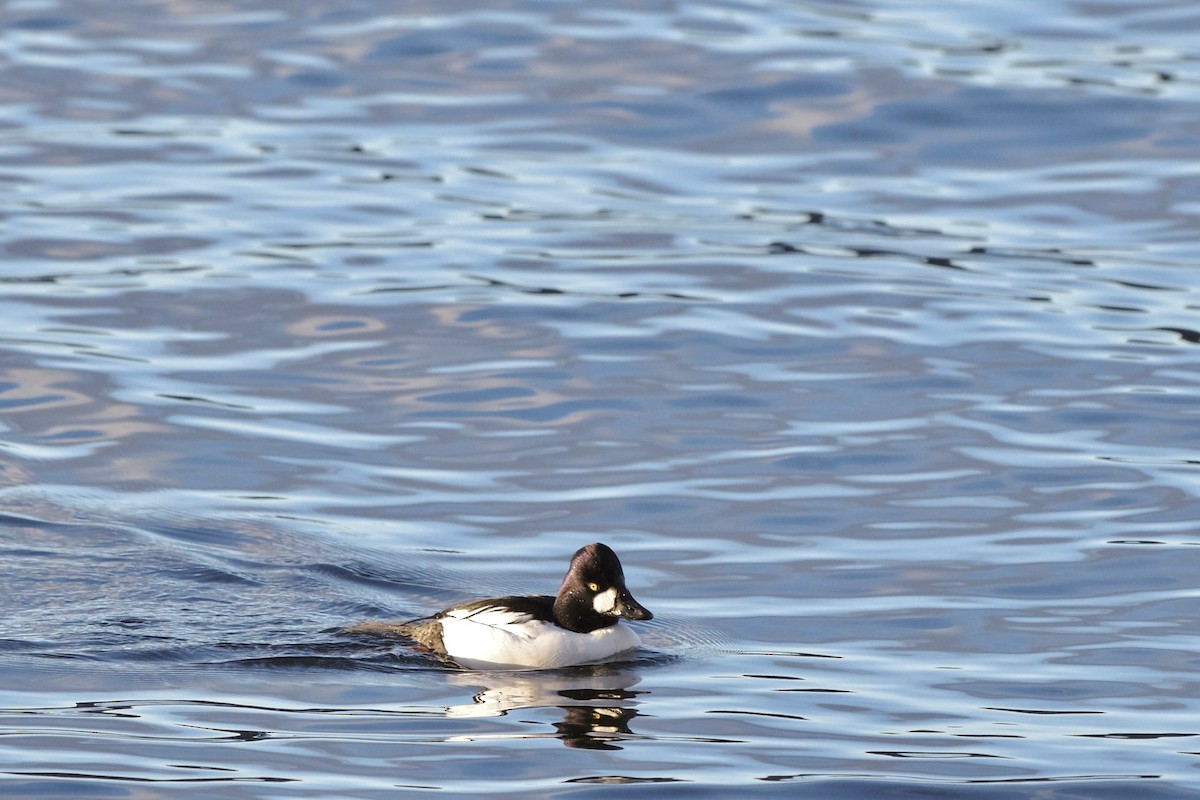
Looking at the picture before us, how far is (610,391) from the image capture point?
48.7 ft

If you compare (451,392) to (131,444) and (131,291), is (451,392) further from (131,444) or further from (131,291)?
(131,291)

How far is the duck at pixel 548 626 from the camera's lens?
32.8ft

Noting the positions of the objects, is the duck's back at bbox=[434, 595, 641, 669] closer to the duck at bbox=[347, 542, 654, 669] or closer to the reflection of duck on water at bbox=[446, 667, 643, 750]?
the duck at bbox=[347, 542, 654, 669]

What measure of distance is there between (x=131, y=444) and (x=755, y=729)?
238 inches

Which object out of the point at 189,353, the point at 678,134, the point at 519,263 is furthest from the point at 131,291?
the point at 678,134

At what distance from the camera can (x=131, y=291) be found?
16.9 m

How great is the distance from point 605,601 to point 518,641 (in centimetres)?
49

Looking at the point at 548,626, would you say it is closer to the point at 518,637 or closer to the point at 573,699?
the point at 518,637

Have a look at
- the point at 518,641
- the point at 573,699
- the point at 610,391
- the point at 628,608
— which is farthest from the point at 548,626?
the point at 610,391

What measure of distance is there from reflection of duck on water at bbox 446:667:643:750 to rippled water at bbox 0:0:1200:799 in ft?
0.12

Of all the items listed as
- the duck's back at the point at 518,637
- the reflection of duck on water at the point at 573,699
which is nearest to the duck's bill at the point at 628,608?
the duck's back at the point at 518,637

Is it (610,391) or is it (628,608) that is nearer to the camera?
(628,608)

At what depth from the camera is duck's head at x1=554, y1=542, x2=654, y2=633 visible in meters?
10.2

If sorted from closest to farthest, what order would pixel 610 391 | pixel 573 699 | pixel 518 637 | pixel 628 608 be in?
pixel 573 699 < pixel 518 637 < pixel 628 608 < pixel 610 391
